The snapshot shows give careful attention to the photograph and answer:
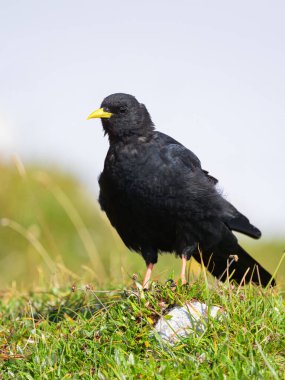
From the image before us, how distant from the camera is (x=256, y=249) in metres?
12.0

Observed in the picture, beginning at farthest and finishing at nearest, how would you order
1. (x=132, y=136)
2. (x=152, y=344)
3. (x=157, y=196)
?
(x=132, y=136) < (x=157, y=196) < (x=152, y=344)

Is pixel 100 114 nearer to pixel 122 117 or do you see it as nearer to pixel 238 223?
pixel 122 117

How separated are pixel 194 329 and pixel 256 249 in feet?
27.0

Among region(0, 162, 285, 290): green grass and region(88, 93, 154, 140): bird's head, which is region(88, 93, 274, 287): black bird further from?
region(0, 162, 285, 290): green grass

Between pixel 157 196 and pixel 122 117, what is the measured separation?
88 cm

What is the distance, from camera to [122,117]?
562cm

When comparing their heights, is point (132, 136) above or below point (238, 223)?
above

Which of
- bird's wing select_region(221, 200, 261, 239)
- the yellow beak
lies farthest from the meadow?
the yellow beak

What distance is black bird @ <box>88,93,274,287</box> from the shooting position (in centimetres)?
511

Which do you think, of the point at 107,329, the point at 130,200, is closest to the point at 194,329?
the point at 107,329

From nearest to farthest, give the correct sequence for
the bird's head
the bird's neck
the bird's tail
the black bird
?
the black bird < the bird's neck < the bird's head < the bird's tail

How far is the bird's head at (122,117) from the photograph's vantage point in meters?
5.55

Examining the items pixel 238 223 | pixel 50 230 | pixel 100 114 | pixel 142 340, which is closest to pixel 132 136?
pixel 100 114

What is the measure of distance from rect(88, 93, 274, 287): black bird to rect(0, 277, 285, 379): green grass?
682mm
